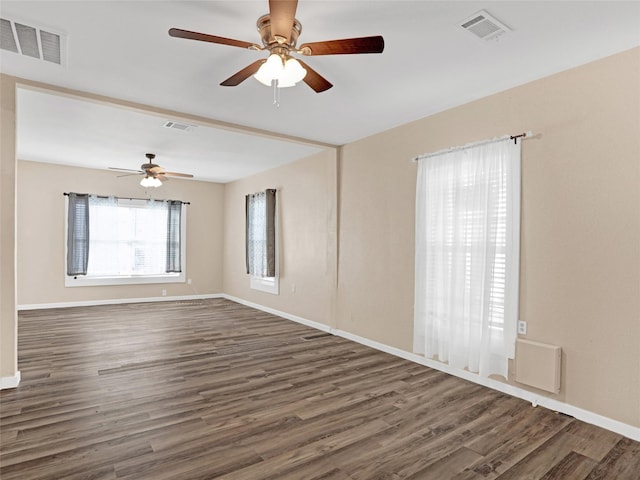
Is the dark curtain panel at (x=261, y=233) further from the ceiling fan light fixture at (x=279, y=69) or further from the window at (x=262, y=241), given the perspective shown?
the ceiling fan light fixture at (x=279, y=69)

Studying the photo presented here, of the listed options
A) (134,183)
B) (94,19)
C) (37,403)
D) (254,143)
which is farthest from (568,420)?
(134,183)

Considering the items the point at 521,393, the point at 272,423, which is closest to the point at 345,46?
the point at 272,423

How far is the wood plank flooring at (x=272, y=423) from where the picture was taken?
2195mm

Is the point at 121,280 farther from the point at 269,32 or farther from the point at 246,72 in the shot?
the point at 269,32

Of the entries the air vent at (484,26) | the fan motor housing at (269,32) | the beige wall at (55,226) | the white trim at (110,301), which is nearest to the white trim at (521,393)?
the air vent at (484,26)

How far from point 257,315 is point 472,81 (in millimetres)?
5136

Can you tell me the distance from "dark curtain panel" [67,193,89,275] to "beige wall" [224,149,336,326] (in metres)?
3.29

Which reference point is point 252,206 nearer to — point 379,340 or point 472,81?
point 379,340

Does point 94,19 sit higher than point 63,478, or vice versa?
point 94,19

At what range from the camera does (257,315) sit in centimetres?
682

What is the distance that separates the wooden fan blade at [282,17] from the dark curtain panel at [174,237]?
6845mm

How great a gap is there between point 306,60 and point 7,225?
2949 millimetres

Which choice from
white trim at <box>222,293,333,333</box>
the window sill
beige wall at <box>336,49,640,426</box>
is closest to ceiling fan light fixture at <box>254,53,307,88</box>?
beige wall at <box>336,49,640,426</box>

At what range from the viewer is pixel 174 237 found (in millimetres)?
8289
